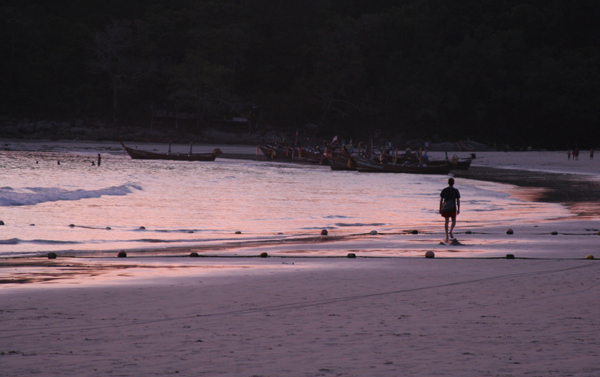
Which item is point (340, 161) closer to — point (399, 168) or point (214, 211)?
point (399, 168)

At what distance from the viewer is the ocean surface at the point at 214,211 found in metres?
15.0

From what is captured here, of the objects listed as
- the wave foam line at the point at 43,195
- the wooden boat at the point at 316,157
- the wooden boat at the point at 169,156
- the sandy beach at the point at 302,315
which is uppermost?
the wooden boat at the point at 316,157

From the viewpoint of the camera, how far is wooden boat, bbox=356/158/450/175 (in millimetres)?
48406

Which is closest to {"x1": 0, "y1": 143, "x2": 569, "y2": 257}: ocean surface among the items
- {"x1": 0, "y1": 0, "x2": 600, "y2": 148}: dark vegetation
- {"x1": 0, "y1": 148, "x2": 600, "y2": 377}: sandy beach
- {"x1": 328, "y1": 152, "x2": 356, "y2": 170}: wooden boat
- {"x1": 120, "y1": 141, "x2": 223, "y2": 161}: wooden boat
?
{"x1": 0, "y1": 148, "x2": 600, "y2": 377}: sandy beach

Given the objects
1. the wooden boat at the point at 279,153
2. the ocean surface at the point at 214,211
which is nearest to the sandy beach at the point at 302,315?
the ocean surface at the point at 214,211

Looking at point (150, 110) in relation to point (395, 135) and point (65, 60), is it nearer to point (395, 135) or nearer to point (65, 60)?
point (65, 60)

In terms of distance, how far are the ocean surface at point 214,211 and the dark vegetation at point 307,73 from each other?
2246 inches

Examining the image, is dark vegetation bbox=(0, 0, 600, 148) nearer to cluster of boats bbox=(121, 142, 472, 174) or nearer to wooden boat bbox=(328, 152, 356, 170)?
cluster of boats bbox=(121, 142, 472, 174)

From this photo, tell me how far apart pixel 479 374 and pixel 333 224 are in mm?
13745

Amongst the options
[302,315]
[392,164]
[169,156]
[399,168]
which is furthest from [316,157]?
[302,315]

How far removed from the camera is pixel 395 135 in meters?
94.4

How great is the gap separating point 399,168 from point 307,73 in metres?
49.8

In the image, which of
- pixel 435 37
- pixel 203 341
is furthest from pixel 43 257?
pixel 435 37

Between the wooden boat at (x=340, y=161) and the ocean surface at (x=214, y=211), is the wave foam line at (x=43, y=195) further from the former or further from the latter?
the wooden boat at (x=340, y=161)
